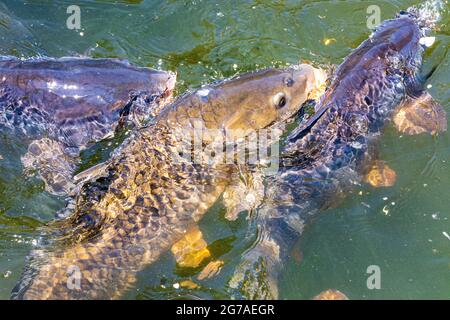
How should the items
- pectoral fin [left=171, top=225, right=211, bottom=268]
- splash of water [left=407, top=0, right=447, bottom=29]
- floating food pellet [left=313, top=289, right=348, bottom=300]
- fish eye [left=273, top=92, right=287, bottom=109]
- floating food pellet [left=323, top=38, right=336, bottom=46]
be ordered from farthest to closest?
floating food pellet [left=323, top=38, right=336, bottom=46] < splash of water [left=407, top=0, right=447, bottom=29] < fish eye [left=273, top=92, right=287, bottom=109] < pectoral fin [left=171, top=225, right=211, bottom=268] < floating food pellet [left=313, top=289, right=348, bottom=300]

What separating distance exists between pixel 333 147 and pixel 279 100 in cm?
74

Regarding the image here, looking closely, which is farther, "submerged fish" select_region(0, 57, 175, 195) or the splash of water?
the splash of water

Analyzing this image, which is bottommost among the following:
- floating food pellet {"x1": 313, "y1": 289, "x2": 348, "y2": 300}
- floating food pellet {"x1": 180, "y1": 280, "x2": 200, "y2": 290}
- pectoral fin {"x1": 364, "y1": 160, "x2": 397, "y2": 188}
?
floating food pellet {"x1": 313, "y1": 289, "x2": 348, "y2": 300}

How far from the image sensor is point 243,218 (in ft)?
17.9

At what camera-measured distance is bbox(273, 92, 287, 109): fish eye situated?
560 centimetres

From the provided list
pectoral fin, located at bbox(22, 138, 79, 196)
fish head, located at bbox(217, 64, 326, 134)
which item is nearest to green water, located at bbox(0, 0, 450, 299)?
pectoral fin, located at bbox(22, 138, 79, 196)

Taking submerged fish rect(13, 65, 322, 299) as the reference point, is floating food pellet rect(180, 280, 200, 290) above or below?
below

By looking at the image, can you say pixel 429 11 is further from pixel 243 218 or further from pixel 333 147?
pixel 243 218

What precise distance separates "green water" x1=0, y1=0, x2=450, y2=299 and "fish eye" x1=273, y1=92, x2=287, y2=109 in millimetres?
1209

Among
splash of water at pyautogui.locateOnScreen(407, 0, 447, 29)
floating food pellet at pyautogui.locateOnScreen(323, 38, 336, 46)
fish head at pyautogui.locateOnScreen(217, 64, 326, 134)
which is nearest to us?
fish head at pyautogui.locateOnScreen(217, 64, 326, 134)

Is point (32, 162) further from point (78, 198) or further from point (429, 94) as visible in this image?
point (429, 94)

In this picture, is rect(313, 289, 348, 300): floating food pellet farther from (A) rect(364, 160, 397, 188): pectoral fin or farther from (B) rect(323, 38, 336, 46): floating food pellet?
(B) rect(323, 38, 336, 46): floating food pellet

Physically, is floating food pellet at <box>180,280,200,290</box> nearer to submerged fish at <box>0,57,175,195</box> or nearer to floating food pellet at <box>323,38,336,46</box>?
submerged fish at <box>0,57,175,195</box>

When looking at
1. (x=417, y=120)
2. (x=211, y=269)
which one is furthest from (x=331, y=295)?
(x=417, y=120)
